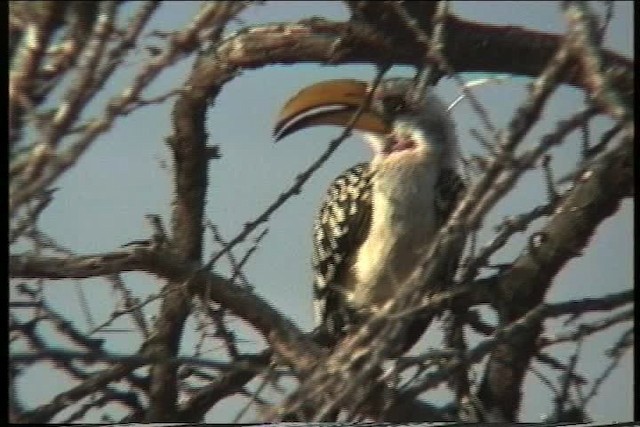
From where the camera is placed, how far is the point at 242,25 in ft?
5.20

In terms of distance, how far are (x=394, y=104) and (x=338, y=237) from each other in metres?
0.25

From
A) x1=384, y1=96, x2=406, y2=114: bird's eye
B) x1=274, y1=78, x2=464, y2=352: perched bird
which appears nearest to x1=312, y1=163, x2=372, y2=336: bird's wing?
x1=274, y1=78, x2=464, y2=352: perched bird

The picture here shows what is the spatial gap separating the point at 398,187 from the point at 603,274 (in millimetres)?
387

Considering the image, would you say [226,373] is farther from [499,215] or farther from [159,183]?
[499,215]

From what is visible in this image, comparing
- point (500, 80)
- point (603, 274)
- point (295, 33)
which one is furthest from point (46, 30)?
point (603, 274)

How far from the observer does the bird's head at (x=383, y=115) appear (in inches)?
62.7

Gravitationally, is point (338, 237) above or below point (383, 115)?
below

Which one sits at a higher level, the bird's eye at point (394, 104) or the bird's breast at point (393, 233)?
the bird's eye at point (394, 104)

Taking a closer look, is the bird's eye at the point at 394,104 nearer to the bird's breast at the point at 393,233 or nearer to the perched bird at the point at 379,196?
the perched bird at the point at 379,196

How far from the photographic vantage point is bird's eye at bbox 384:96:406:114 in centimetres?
162

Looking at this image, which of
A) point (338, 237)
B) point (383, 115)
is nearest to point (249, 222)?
point (338, 237)

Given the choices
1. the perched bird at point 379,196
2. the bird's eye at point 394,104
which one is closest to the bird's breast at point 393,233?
the perched bird at point 379,196

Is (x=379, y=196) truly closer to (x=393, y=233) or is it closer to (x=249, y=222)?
(x=393, y=233)

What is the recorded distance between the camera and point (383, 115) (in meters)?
1.62
